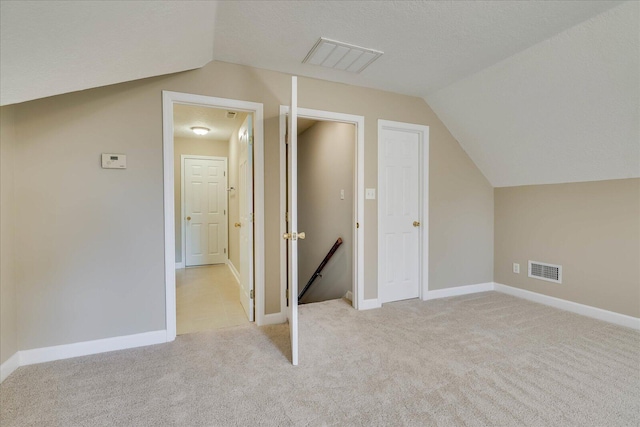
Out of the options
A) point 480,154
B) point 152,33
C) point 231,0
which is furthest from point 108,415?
point 480,154

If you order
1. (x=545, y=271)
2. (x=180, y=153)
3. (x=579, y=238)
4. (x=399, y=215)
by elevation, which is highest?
(x=180, y=153)

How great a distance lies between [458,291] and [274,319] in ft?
7.75

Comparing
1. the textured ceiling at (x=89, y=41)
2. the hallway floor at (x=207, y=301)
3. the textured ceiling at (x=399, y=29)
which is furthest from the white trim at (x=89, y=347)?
the textured ceiling at (x=399, y=29)

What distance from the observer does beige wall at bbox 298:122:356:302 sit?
11.6 ft

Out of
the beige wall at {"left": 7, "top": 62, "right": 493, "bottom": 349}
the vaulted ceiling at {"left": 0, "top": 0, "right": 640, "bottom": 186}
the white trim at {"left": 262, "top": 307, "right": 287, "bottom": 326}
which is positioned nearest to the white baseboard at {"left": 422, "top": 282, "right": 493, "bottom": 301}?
the vaulted ceiling at {"left": 0, "top": 0, "right": 640, "bottom": 186}

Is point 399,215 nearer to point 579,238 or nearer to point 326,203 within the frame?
point 326,203

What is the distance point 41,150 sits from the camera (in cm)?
206

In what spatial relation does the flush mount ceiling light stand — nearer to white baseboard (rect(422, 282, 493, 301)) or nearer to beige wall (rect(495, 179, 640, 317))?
white baseboard (rect(422, 282, 493, 301))

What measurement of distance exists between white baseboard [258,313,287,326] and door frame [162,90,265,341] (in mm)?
30

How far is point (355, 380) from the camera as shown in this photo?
185 centimetres

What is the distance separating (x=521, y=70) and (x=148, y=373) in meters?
3.75

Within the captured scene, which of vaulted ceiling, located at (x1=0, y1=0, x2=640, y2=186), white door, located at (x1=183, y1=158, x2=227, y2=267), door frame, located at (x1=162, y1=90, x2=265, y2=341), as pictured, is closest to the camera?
vaulted ceiling, located at (x1=0, y1=0, x2=640, y2=186)

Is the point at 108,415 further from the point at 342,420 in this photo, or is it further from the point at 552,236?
the point at 552,236

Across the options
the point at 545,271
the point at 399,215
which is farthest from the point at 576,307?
the point at 399,215
